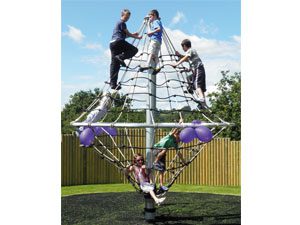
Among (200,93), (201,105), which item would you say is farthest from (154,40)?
(201,105)

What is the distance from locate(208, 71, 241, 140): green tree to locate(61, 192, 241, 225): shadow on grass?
5.16 meters

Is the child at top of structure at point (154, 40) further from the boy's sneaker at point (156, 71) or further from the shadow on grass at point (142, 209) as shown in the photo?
the shadow on grass at point (142, 209)

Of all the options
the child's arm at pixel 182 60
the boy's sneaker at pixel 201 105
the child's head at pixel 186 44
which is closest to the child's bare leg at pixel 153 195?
the boy's sneaker at pixel 201 105

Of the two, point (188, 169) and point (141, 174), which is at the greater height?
point (141, 174)

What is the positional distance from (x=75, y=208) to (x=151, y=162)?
251 centimetres

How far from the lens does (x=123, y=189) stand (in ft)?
40.1

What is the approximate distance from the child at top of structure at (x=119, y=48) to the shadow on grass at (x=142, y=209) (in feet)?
7.72

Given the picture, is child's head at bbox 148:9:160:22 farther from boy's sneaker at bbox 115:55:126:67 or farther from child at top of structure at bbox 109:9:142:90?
boy's sneaker at bbox 115:55:126:67

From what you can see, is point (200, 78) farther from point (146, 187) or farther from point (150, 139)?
point (146, 187)

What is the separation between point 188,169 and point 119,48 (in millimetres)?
6729

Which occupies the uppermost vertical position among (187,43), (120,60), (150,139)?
(187,43)

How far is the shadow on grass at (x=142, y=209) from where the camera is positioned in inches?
299
